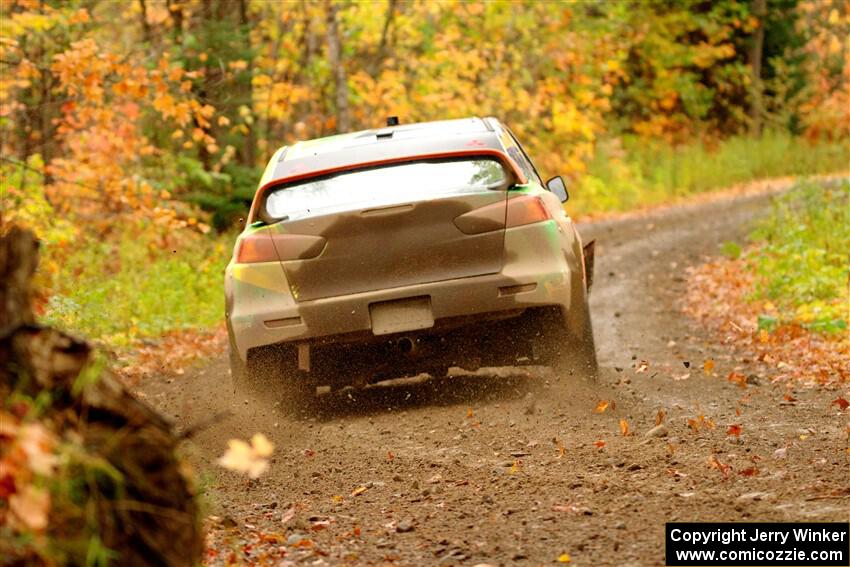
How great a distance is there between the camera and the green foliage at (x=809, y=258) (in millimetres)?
12125

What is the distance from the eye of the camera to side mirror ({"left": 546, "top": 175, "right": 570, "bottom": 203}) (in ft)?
31.8

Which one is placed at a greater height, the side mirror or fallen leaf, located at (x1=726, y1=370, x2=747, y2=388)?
the side mirror

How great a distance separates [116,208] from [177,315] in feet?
15.9

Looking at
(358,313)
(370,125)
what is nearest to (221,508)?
(358,313)

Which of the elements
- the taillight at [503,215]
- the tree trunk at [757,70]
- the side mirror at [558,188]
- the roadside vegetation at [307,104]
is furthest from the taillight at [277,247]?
the tree trunk at [757,70]

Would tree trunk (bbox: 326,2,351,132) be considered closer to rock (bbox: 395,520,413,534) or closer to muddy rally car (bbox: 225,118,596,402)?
muddy rally car (bbox: 225,118,596,402)

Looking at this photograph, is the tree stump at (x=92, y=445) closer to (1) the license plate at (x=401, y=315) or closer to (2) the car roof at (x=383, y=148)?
(1) the license plate at (x=401, y=315)

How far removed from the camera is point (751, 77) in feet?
128

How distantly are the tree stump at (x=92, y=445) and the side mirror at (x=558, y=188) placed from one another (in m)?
6.58

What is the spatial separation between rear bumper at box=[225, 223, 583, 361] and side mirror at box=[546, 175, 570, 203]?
1.29 metres

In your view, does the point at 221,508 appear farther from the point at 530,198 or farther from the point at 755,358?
the point at 755,358

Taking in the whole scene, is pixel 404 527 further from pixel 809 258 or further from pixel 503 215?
pixel 809 258

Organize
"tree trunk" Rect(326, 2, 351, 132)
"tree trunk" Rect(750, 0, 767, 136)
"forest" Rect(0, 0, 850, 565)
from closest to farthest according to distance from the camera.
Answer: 1. "forest" Rect(0, 0, 850, 565)
2. "tree trunk" Rect(326, 2, 351, 132)
3. "tree trunk" Rect(750, 0, 767, 136)

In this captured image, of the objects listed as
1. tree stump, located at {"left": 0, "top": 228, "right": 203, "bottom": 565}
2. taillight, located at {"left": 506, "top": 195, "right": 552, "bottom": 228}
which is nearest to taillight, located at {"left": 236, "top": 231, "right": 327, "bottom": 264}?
taillight, located at {"left": 506, "top": 195, "right": 552, "bottom": 228}
